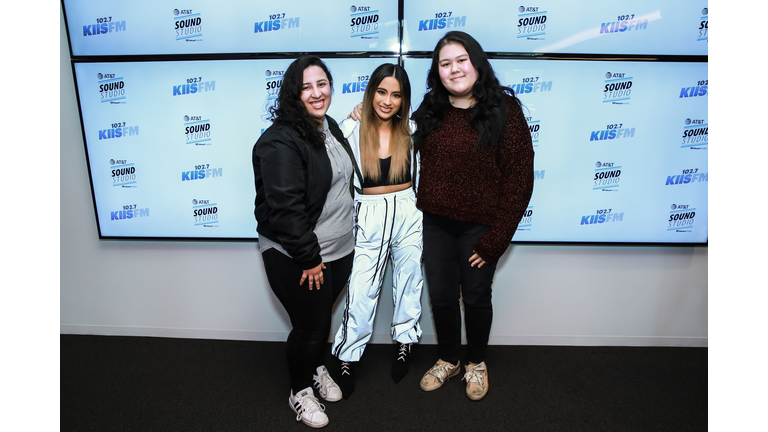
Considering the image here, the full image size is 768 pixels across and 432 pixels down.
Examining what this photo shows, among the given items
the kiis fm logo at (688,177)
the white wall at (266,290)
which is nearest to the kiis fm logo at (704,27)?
the kiis fm logo at (688,177)

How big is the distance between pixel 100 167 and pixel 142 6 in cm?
95

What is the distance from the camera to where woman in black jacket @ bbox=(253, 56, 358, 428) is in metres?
1.57

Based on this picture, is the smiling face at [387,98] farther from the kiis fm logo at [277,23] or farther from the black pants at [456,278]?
the kiis fm logo at [277,23]

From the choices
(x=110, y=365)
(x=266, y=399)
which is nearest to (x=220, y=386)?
(x=266, y=399)

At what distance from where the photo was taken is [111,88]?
2248 mm

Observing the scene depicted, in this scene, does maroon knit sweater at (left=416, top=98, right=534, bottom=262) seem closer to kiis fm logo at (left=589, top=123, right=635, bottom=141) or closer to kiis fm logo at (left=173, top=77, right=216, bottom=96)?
kiis fm logo at (left=589, top=123, right=635, bottom=141)

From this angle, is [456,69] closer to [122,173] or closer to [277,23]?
[277,23]

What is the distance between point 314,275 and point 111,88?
1665 mm

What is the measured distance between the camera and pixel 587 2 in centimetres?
210

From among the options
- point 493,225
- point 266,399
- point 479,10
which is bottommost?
point 266,399

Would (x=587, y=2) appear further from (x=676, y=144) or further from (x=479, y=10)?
(x=676, y=144)

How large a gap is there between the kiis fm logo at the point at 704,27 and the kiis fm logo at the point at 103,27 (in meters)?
3.12

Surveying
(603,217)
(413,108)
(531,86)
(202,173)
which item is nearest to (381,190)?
(413,108)

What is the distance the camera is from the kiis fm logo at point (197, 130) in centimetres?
226
